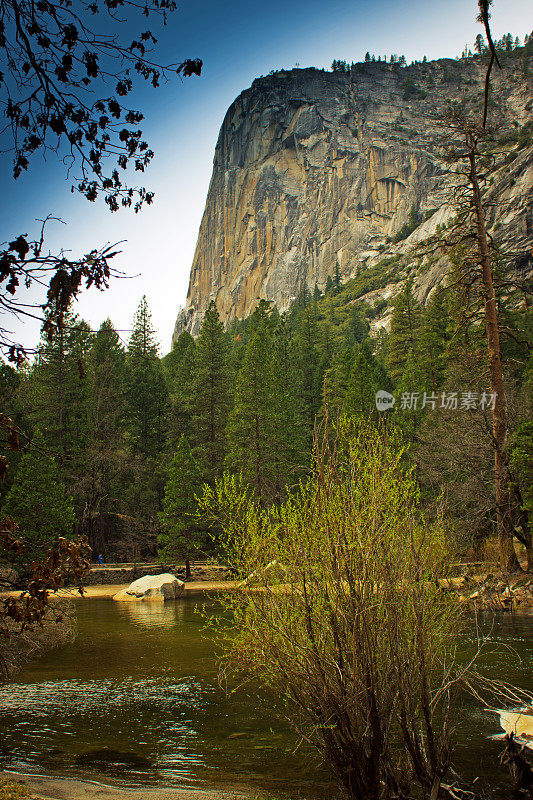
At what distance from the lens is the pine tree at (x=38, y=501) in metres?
26.4

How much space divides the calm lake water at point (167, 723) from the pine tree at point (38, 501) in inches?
491

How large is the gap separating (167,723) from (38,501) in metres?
19.5

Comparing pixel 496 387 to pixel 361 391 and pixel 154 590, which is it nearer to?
pixel 154 590

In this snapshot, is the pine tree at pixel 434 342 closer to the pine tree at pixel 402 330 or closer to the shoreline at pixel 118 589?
the pine tree at pixel 402 330

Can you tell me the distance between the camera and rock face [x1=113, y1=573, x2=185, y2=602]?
25.3 m

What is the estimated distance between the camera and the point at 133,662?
13.4 metres

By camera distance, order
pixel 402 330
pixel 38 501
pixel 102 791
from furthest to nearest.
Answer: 1. pixel 402 330
2. pixel 38 501
3. pixel 102 791

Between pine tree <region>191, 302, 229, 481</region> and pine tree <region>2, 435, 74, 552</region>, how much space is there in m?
13.3

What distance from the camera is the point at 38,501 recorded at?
26672 millimetres

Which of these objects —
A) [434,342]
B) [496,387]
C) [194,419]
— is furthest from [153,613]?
[434,342]

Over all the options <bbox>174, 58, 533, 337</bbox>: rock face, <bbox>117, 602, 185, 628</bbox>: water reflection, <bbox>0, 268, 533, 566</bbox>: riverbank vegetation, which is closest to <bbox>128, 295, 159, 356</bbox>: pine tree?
<bbox>0, 268, 533, 566</bbox>: riverbank vegetation

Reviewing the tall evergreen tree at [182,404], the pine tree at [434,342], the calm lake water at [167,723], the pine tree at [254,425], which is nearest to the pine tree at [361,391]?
the pine tree at [434,342]

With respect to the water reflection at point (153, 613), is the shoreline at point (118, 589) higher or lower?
lower

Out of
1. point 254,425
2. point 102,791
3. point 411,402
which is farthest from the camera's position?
point 254,425
